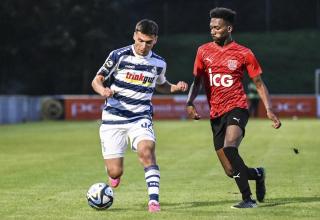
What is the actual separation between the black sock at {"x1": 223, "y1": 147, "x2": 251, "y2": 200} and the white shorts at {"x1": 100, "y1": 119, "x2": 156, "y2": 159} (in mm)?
963

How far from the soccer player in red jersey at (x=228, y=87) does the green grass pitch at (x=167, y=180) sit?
65cm

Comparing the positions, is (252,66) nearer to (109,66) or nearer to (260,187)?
(260,187)

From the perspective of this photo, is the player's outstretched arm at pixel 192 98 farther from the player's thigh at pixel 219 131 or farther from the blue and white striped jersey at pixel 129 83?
the blue and white striped jersey at pixel 129 83

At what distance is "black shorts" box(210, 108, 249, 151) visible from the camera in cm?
1123

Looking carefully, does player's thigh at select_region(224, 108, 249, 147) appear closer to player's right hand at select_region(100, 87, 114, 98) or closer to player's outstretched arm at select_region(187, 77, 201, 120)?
player's outstretched arm at select_region(187, 77, 201, 120)

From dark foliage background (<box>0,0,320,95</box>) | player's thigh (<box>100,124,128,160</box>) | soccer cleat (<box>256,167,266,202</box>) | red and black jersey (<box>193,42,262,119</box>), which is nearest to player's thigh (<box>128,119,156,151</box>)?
player's thigh (<box>100,124,128,160</box>)

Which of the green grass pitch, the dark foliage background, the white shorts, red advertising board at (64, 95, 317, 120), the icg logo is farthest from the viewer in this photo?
the dark foliage background

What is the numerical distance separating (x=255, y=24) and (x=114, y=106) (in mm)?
56736

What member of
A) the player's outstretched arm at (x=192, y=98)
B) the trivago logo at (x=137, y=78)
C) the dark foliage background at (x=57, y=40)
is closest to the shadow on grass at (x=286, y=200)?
the player's outstretched arm at (x=192, y=98)

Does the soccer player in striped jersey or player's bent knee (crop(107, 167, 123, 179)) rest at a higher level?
the soccer player in striped jersey

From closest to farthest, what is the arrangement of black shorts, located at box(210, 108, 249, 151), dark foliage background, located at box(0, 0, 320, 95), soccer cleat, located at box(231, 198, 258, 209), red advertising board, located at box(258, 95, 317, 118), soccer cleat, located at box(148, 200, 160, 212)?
soccer cleat, located at box(148, 200, 160, 212)
soccer cleat, located at box(231, 198, 258, 209)
black shorts, located at box(210, 108, 249, 151)
red advertising board, located at box(258, 95, 317, 118)
dark foliage background, located at box(0, 0, 320, 95)

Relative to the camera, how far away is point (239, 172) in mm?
11102

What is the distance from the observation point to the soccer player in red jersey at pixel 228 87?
1117cm

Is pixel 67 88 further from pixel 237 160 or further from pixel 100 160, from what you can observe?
pixel 237 160
